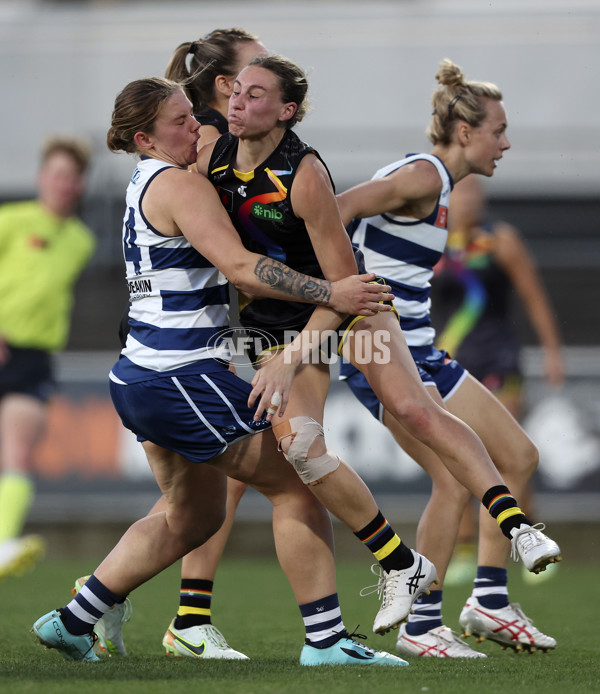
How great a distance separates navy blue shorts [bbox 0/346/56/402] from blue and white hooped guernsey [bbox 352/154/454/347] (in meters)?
2.65

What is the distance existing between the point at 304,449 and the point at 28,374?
325cm

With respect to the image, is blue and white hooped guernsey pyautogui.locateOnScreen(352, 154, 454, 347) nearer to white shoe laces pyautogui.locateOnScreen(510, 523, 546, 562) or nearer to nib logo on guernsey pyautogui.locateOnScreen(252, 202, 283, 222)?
nib logo on guernsey pyautogui.locateOnScreen(252, 202, 283, 222)

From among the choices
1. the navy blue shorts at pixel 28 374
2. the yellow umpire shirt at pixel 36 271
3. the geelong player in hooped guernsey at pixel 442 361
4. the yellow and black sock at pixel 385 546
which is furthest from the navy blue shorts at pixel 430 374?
the yellow umpire shirt at pixel 36 271

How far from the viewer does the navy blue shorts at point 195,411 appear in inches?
151

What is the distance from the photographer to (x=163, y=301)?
3.92m

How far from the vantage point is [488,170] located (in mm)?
4797

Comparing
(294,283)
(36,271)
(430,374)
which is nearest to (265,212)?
(294,283)

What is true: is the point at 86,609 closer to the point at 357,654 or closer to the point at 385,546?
the point at 357,654

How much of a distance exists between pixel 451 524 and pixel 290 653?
0.78 m

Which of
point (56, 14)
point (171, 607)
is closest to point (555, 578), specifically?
point (171, 607)

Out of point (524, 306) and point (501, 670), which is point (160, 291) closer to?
point (501, 670)

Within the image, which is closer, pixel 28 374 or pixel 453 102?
pixel 453 102

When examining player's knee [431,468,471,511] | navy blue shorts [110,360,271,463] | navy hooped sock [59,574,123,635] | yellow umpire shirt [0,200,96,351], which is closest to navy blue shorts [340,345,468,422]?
player's knee [431,468,471,511]

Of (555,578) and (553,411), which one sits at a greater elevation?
(553,411)
